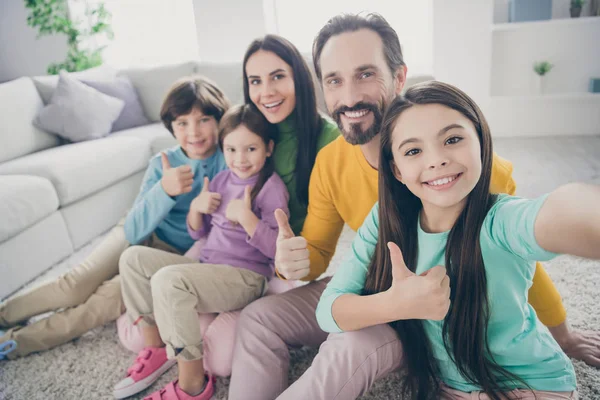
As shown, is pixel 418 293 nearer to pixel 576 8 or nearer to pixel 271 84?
pixel 271 84

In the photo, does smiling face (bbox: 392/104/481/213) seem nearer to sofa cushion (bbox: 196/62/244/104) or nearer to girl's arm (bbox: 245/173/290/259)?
girl's arm (bbox: 245/173/290/259)

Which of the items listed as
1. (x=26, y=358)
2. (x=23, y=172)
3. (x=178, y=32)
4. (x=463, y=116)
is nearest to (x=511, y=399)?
(x=463, y=116)

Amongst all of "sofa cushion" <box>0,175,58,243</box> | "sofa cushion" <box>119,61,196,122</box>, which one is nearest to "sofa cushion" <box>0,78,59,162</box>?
"sofa cushion" <box>0,175,58,243</box>

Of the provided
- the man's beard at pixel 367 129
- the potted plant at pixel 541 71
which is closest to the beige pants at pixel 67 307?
the man's beard at pixel 367 129

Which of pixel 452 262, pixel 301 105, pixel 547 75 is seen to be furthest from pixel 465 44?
pixel 452 262

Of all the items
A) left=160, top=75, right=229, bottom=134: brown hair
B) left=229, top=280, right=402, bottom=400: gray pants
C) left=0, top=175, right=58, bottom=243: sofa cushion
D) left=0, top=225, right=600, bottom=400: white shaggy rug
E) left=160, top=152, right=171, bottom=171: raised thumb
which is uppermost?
left=160, top=75, right=229, bottom=134: brown hair

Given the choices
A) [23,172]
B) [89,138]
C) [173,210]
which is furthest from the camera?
[89,138]

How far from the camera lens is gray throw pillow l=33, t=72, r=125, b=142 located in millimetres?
2801

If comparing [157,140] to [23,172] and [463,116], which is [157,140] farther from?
[463,116]

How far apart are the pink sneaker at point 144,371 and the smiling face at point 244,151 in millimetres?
→ 589

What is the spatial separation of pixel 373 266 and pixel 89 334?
3.64 feet

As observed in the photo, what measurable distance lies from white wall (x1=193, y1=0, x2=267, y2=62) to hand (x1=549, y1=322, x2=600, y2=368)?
3.66 metres

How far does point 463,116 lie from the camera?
0.87 m

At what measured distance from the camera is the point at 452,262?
2.96 ft
